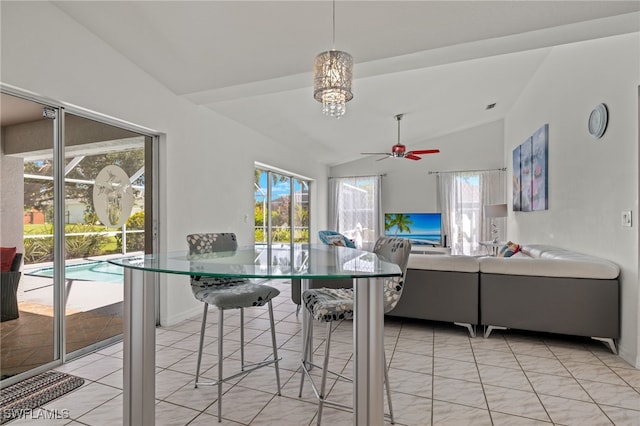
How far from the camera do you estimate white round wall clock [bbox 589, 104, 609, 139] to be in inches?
110

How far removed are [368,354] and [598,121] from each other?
3.11 m

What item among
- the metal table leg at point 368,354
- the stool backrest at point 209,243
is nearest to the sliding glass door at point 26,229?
the stool backrest at point 209,243

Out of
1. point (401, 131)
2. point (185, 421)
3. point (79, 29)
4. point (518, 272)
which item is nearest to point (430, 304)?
point (518, 272)

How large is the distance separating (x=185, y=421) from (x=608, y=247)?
336 centimetres

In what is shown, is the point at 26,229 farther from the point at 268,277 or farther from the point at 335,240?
the point at 335,240

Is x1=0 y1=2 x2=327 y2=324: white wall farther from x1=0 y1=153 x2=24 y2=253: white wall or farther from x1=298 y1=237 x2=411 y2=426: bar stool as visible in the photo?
x1=298 y1=237 x2=411 y2=426: bar stool

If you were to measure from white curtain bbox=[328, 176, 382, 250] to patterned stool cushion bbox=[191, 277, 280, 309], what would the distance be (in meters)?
6.06

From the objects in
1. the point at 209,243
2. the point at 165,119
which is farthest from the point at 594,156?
the point at 165,119

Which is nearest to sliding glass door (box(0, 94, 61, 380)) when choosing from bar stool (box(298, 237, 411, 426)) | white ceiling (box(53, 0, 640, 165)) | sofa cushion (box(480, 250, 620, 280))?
white ceiling (box(53, 0, 640, 165))

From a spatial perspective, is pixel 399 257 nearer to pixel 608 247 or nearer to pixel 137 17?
pixel 608 247

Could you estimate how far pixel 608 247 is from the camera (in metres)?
2.75

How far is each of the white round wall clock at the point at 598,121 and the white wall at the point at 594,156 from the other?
0.05 metres

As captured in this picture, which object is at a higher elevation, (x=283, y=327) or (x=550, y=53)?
(x=550, y=53)

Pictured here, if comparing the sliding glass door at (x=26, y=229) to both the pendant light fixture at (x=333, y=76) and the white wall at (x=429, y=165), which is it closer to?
the pendant light fixture at (x=333, y=76)
